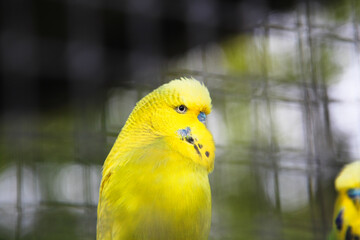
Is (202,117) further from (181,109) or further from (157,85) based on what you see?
(157,85)

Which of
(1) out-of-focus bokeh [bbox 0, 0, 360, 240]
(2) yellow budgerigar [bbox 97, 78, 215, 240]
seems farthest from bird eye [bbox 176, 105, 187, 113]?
(1) out-of-focus bokeh [bbox 0, 0, 360, 240]

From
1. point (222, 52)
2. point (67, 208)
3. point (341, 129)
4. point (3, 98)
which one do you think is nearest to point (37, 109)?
point (3, 98)

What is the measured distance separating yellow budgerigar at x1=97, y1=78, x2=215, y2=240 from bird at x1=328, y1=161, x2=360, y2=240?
0.50m

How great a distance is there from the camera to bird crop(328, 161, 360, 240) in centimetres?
85

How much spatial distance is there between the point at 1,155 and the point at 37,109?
0.13 m

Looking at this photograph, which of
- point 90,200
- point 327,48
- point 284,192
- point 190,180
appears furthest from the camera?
point 327,48

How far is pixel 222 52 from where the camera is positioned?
2.71 ft

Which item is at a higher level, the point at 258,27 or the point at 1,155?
the point at 258,27

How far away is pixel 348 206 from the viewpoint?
0.87 metres

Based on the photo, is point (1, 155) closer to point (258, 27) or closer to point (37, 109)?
point (37, 109)

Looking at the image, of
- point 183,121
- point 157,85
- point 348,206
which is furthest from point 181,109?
point 348,206

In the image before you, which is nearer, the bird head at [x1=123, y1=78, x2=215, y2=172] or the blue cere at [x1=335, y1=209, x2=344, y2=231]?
the bird head at [x1=123, y1=78, x2=215, y2=172]

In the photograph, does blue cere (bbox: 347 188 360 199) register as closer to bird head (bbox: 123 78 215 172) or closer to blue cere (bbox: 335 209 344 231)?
blue cere (bbox: 335 209 344 231)

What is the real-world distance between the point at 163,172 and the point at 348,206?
560mm
